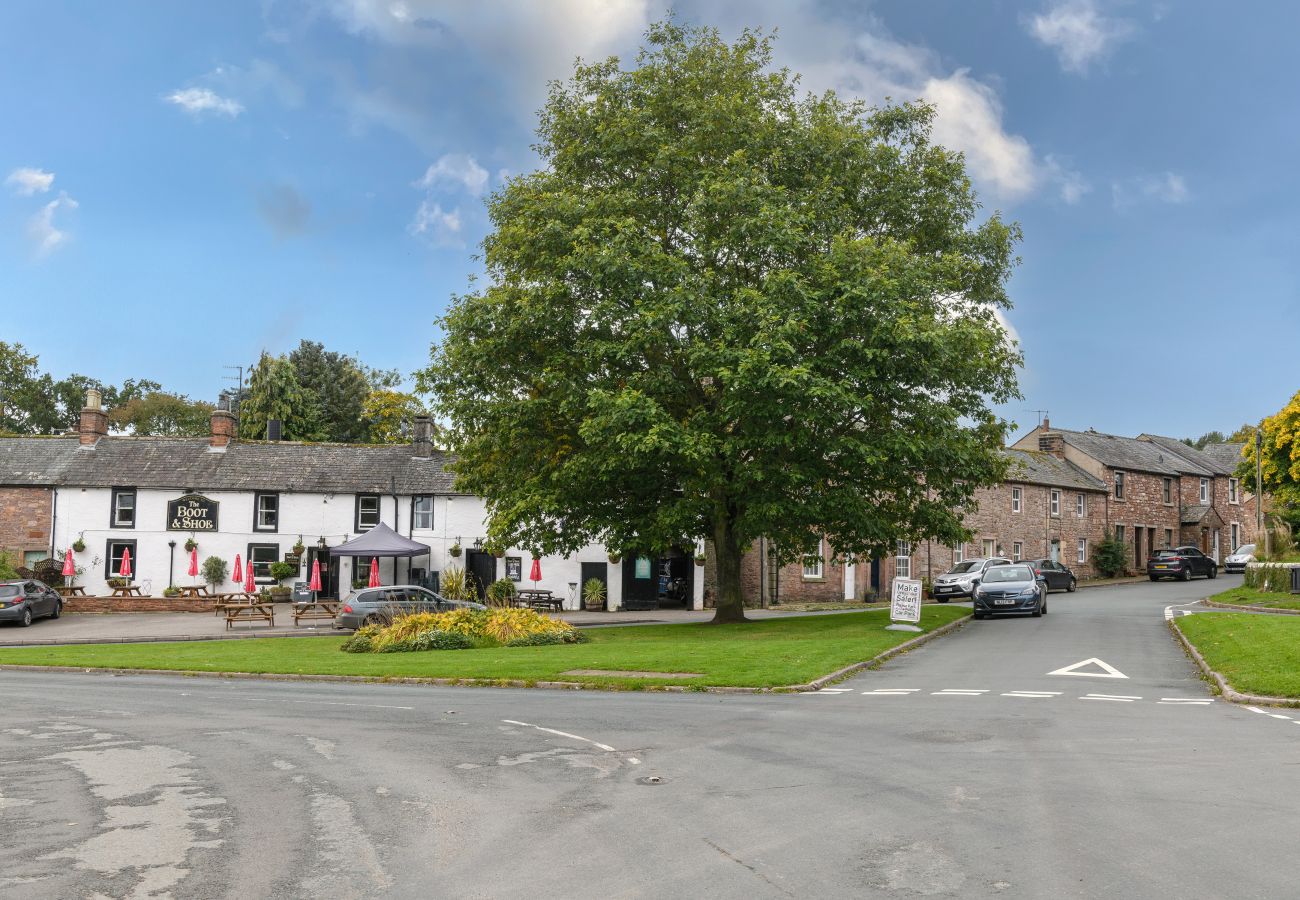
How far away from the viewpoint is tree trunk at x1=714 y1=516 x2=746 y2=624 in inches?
1282

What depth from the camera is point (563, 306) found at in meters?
28.7

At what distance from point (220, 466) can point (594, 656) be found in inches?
1207

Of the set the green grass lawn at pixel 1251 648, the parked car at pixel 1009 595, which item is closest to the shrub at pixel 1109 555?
the parked car at pixel 1009 595

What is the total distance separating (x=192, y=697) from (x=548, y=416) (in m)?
14.1

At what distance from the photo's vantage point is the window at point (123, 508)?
1816 inches

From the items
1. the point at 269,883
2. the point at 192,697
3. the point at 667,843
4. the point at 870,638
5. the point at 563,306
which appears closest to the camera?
the point at 269,883

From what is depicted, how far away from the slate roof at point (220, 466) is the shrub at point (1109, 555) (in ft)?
121

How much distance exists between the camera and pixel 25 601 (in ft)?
122

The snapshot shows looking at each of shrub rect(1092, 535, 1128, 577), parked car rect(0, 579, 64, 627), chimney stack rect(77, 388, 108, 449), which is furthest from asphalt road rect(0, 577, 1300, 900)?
shrub rect(1092, 535, 1128, 577)

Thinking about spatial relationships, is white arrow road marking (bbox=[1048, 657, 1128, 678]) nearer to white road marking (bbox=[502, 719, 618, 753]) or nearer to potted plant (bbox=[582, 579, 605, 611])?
white road marking (bbox=[502, 719, 618, 753])

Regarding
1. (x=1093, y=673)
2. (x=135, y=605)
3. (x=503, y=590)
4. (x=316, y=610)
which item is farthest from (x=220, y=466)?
(x=1093, y=673)

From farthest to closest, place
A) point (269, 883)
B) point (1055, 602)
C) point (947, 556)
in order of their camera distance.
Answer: point (947, 556), point (1055, 602), point (269, 883)

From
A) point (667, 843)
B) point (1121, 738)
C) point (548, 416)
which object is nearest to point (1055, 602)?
point (548, 416)

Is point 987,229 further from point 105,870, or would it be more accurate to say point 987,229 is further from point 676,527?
point 105,870
